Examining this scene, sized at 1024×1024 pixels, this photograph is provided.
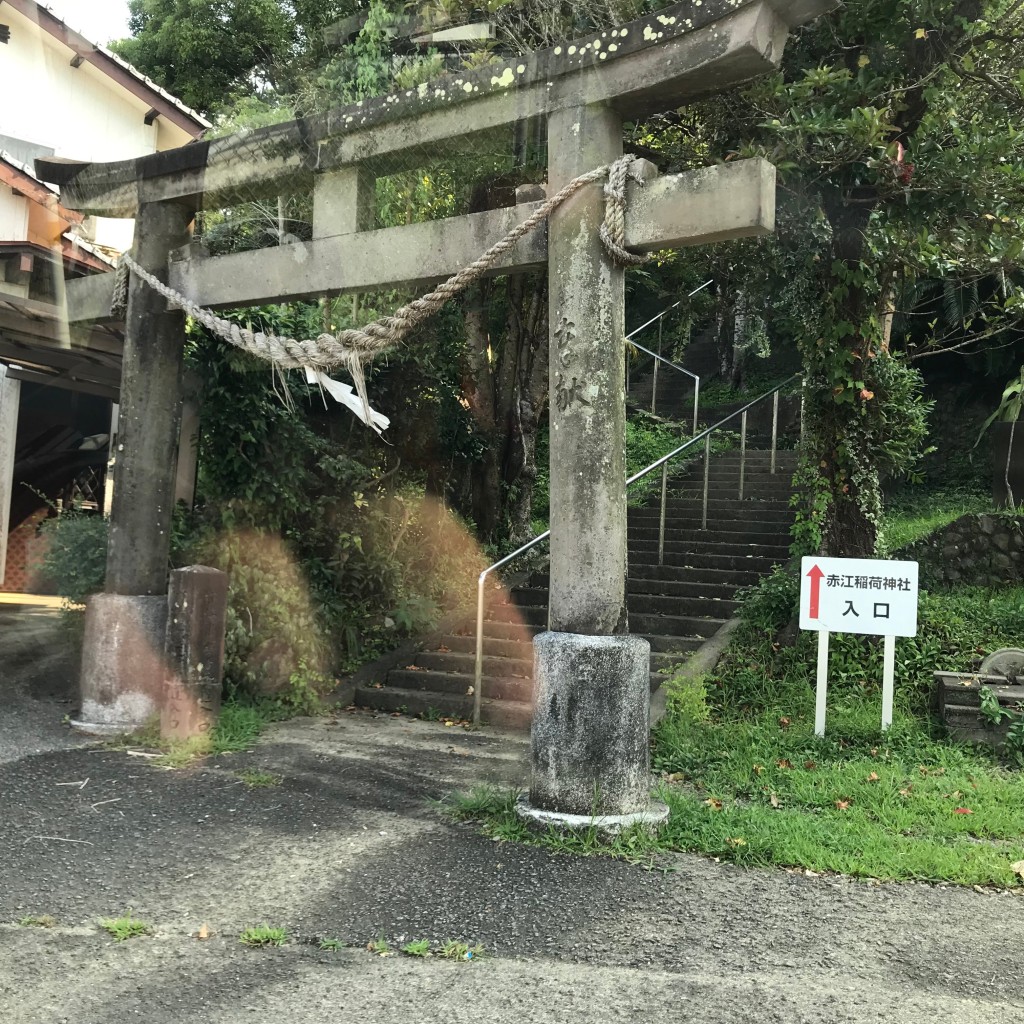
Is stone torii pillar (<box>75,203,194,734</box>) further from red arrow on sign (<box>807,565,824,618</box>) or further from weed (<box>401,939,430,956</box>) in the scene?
red arrow on sign (<box>807,565,824,618</box>)

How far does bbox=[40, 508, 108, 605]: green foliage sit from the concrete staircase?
2326mm

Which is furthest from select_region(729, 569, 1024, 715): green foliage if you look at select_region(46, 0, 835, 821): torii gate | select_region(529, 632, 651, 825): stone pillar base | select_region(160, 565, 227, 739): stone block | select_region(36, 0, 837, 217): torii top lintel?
select_region(36, 0, 837, 217): torii top lintel

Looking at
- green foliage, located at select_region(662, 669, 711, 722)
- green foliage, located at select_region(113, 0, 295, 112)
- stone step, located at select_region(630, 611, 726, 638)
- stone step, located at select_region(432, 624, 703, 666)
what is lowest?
green foliage, located at select_region(662, 669, 711, 722)

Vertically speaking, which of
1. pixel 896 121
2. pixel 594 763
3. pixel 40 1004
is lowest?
pixel 40 1004

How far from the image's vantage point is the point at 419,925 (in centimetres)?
347

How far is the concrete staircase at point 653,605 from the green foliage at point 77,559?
91.6 inches

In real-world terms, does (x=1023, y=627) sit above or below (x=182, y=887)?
above

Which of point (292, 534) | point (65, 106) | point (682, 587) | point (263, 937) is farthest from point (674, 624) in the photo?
point (65, 106)

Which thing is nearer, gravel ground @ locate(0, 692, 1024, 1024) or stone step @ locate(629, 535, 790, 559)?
gravel ground @ locate(0, 692, 1024, 1024)

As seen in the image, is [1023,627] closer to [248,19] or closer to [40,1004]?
[40,1004]

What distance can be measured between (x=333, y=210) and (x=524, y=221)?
61.5 inches

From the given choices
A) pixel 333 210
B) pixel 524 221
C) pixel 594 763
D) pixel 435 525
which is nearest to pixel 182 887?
pixel 594 763

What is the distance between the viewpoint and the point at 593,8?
766cm

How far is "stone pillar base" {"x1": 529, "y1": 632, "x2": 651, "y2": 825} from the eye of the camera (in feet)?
14.4
